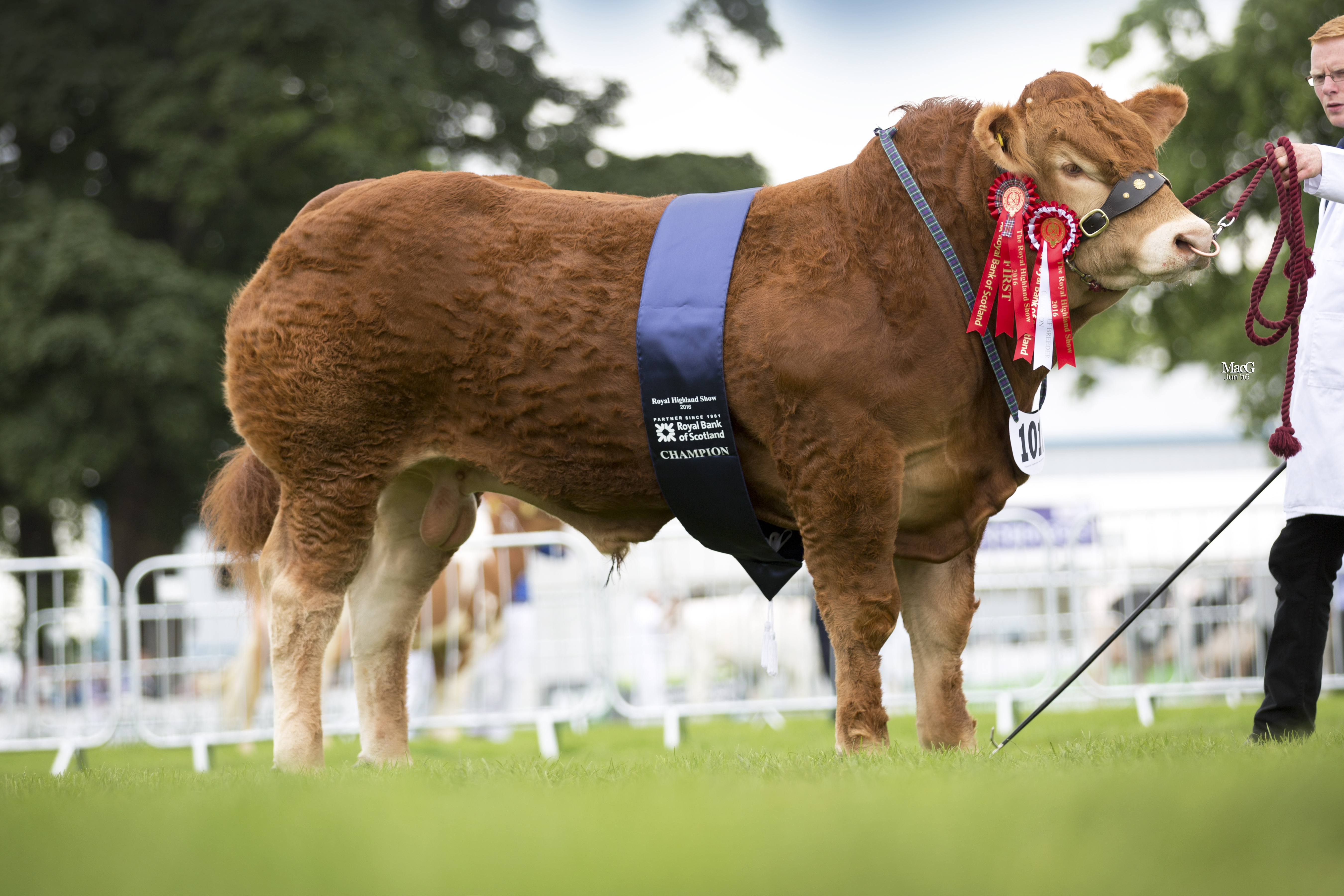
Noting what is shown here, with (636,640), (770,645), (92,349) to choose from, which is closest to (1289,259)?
(770,645)

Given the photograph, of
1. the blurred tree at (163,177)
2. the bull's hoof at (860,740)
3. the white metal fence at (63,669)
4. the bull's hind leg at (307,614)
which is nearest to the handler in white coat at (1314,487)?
the bull's hoof at (860,740)

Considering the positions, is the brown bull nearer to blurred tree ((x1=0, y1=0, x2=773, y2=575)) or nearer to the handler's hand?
the handler's hand

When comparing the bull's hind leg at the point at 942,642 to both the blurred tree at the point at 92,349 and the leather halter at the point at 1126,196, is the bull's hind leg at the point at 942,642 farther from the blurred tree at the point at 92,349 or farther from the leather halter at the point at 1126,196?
the blurred tree at the point at 92,349

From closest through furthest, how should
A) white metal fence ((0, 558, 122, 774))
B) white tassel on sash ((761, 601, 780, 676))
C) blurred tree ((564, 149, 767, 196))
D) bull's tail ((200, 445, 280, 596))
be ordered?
white tassel on sash ((761, 601, 780, 676)), bull's tail ((200, 445, 280, 596)), white metal fence ((0, 558, 122, 774)), blurred tree ((564, 149, 767, 196))

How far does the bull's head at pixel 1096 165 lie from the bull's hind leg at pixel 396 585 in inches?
78.0

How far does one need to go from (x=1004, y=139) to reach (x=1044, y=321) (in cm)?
50

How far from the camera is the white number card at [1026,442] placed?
11.6 ft

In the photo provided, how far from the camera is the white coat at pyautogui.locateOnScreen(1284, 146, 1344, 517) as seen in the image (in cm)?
378

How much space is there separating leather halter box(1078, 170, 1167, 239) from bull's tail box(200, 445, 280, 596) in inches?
108

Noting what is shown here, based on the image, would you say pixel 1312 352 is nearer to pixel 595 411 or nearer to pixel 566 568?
pixel 595 411

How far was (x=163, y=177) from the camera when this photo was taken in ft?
47.1

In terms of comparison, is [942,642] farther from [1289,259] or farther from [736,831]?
[736,831]

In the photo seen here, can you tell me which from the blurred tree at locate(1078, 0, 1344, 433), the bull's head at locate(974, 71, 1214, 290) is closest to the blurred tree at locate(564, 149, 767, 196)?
the blurred tree at locate(1078, 0, 1344, 433)

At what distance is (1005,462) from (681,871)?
2169 millimetres
